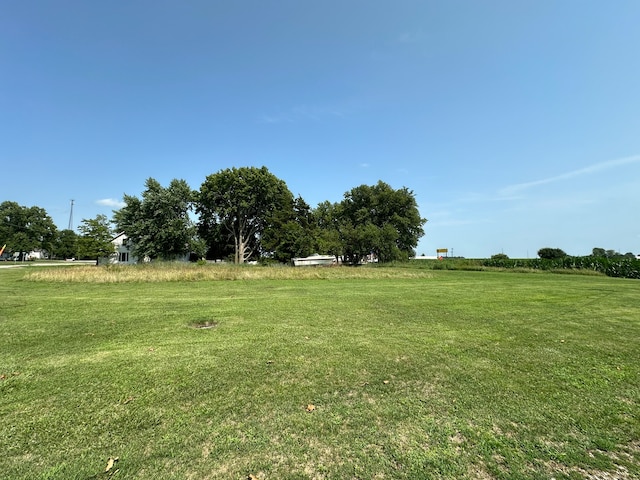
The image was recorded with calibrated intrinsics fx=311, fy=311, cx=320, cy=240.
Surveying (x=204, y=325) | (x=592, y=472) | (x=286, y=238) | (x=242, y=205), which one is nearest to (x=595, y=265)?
(x=286, y=238)

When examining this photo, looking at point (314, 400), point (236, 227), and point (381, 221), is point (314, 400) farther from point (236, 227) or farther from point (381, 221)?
point (381, 221)

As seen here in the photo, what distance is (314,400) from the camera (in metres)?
3.32

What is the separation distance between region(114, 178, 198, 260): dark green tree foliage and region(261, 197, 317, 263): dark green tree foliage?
9824 mm

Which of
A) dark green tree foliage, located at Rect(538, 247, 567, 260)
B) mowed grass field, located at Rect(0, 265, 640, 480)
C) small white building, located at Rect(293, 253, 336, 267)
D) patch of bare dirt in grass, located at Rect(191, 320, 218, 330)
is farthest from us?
dark green tree foliage, located at Rect(538, 247, 567, 260)

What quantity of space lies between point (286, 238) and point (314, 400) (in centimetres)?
3757

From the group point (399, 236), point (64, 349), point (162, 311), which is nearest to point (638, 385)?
point (64, 349)

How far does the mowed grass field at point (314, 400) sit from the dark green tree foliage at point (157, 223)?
35.1m

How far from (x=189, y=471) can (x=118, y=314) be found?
660cm

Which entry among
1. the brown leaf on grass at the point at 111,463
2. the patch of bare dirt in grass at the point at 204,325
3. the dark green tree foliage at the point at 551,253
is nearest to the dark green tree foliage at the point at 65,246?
the patch of bare dirt in grass at the point at 204,325

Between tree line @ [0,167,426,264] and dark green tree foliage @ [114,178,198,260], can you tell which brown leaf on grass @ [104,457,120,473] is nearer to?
tree line @ [0,167,426,264]

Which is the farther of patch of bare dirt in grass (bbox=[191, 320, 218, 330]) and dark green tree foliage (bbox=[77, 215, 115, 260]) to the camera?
dark green tree foliage (bbox=[77, 215, 115, 260])

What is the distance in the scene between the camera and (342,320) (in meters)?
7.24

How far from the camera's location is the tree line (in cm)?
3894

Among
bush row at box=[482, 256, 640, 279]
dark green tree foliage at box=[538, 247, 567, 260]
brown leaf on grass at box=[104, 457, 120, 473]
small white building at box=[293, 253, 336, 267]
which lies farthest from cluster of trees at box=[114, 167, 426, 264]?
brown leaf on grass at box=[104, 457, 120, 473]
